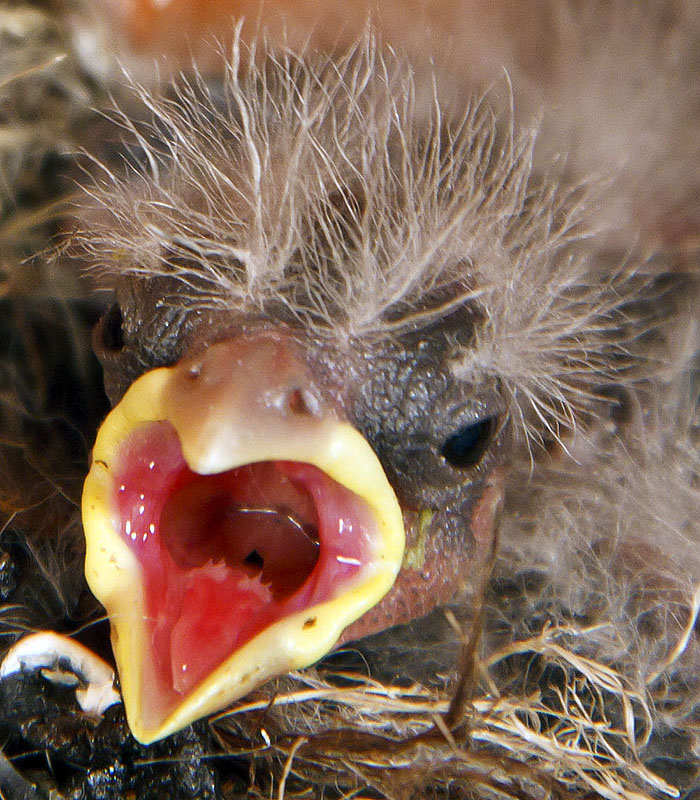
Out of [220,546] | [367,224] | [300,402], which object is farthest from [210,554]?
[367,224]

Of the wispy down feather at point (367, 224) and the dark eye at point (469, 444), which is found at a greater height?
the wispy down feather at point (367, 224)

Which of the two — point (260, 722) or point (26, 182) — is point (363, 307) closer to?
point (260, 722)

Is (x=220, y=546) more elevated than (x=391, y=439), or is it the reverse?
(x=391, y=439)

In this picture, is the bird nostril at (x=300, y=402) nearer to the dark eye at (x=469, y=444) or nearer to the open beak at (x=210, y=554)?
the open beak at (x=210, y=554)

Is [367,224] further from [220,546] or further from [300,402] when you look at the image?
[220,546]

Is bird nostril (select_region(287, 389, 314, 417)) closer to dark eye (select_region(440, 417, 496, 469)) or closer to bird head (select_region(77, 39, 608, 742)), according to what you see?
bird head (select_region(77, 39, 608, 742))

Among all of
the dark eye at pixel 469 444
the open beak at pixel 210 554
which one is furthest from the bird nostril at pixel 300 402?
the dark eye at pixel 469 444

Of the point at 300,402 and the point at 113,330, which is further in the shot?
the point at 113,330
